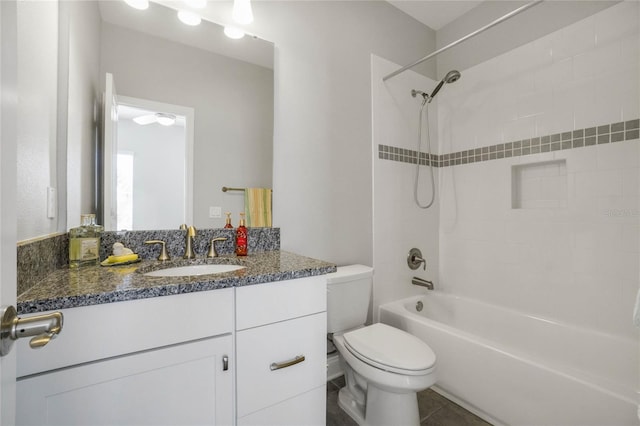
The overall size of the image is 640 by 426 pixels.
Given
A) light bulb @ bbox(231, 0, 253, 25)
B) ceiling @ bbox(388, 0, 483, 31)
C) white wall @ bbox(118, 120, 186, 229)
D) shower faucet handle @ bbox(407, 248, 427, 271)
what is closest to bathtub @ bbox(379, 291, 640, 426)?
shower faucet handle @ bbox(407, 248, 427, 271)

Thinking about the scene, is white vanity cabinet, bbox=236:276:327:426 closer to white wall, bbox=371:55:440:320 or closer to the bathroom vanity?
the bathroom vanity

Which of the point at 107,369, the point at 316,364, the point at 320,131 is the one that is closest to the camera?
the point at 107,369

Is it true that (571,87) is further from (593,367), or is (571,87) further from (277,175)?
(277,175)

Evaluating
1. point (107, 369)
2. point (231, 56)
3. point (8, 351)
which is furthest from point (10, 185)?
point (231, 56)

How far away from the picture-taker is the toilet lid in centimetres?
120

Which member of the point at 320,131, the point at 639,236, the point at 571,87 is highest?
the point at 571,87

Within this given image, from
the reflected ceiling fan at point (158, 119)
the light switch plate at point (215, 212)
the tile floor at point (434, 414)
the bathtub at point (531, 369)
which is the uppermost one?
the reflected ceiling fan at point (158, 119)

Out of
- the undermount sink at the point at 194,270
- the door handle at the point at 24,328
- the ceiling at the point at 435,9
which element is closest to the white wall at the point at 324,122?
the ceiling at the point at 435,9

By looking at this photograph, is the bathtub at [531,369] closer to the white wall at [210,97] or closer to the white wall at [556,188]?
the white wall at [556,188]

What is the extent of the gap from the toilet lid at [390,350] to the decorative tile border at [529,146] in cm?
119

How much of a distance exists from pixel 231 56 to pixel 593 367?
2.56m

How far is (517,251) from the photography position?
1949 millimetres

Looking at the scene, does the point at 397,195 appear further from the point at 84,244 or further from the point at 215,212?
the point at 84,244

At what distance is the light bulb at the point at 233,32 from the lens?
1485 millimetres
